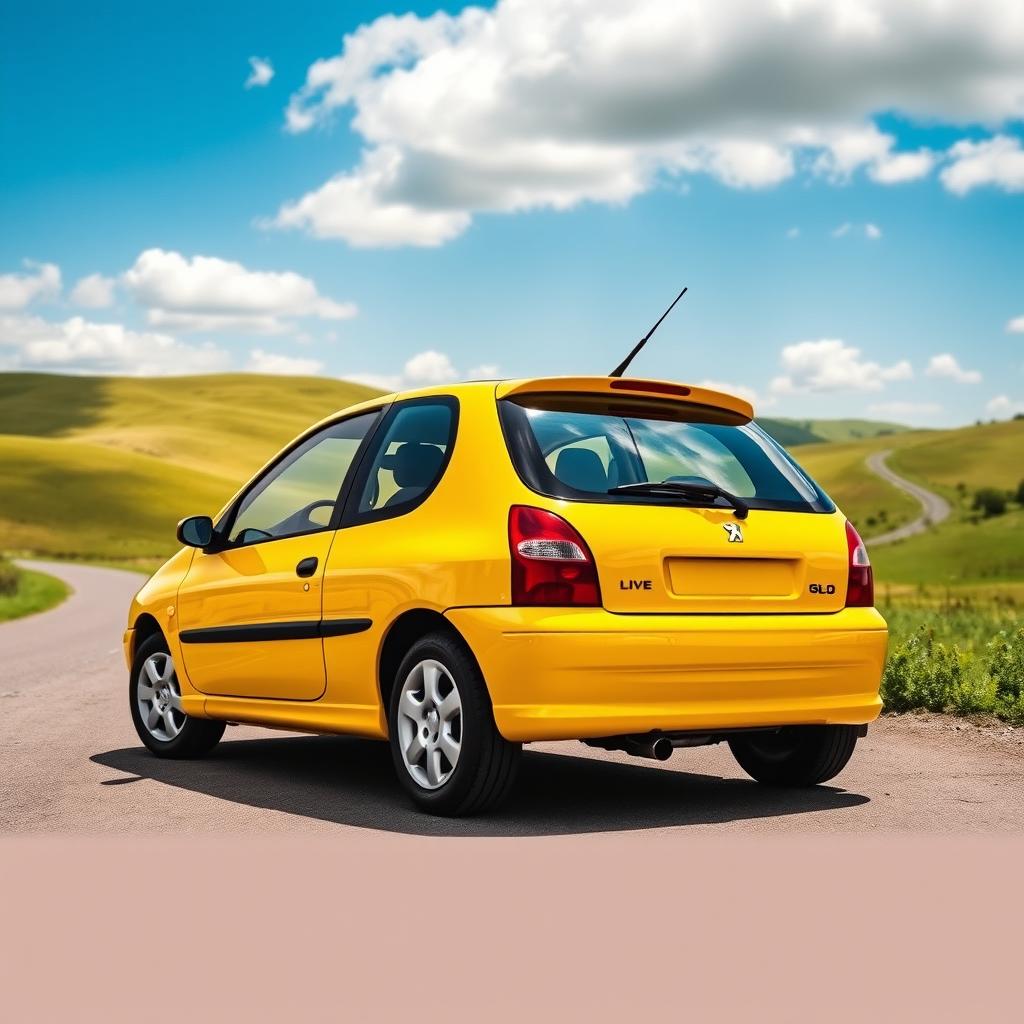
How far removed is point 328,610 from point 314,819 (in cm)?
107

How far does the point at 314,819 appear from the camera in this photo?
6.61 metres

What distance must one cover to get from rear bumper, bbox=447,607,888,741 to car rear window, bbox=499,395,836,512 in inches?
21.7

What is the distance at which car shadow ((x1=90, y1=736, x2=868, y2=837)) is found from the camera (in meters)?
6.48

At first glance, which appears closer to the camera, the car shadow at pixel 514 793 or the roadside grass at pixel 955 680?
the car shadow at pixel 514 793

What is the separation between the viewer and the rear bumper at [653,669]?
6.09m

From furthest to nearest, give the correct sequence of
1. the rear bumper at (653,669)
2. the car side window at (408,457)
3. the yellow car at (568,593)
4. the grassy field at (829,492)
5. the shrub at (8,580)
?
the shrub at (8,580), the grassy field at (829,492), the car side window at (408,457), the yellow car at (568,593), the rear bumper at (653,669)

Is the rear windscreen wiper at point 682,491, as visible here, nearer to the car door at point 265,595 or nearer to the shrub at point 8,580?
the car door at point 265,595

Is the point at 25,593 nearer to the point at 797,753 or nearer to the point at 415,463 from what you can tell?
the point at 415,463

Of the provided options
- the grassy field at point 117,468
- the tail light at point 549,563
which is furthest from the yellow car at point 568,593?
the grassy field at point 117,468

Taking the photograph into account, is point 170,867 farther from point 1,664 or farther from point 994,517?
point 994,517

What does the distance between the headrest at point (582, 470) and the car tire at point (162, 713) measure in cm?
325

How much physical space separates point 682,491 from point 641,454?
0.40 metres

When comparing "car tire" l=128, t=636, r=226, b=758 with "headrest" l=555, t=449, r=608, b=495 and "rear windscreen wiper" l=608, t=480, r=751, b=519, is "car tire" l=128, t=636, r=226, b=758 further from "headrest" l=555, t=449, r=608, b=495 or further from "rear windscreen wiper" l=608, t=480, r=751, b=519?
"rear windscreen wiper" l=608, t=480, r=751, b=519

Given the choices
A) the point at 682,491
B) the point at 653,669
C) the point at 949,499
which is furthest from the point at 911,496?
the point at 653,669
